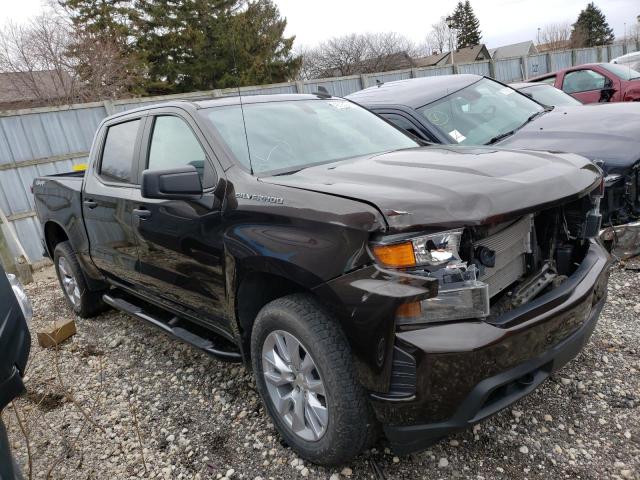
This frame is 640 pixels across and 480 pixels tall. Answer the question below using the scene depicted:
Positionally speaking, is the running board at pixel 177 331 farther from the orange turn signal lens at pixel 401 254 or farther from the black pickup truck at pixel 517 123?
the black pickup truck at pixel 517 123

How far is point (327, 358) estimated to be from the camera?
204cm

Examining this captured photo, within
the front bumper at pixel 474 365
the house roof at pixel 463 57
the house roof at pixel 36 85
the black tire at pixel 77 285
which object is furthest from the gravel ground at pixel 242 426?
the house roof at pixel 463 57

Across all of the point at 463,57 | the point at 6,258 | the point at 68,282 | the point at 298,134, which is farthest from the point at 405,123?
the point at 463,57

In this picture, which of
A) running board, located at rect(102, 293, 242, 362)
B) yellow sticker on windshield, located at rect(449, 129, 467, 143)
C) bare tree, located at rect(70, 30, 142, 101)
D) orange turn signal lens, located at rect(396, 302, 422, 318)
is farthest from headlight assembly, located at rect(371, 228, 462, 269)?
bare tree, located at rect(70, 30, 142, 101)

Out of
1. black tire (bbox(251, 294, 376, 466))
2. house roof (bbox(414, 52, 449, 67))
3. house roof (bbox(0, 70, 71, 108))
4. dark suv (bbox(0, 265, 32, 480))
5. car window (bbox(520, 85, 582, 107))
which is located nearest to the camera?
dark suv (bbox(0, 265, 32, 480))

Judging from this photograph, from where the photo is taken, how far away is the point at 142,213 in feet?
10.2

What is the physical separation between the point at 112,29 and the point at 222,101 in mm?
23731

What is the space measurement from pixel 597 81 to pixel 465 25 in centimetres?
6848

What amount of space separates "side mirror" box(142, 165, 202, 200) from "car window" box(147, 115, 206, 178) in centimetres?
25

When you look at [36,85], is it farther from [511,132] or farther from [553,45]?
[553,45]

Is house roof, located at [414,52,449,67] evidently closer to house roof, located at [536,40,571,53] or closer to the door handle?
house roof, located at [536,40,571,53]

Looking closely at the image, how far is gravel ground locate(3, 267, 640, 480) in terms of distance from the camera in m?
2.28

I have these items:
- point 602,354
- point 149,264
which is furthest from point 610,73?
point 149,264

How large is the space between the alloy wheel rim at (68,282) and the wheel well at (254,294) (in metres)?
2.79
